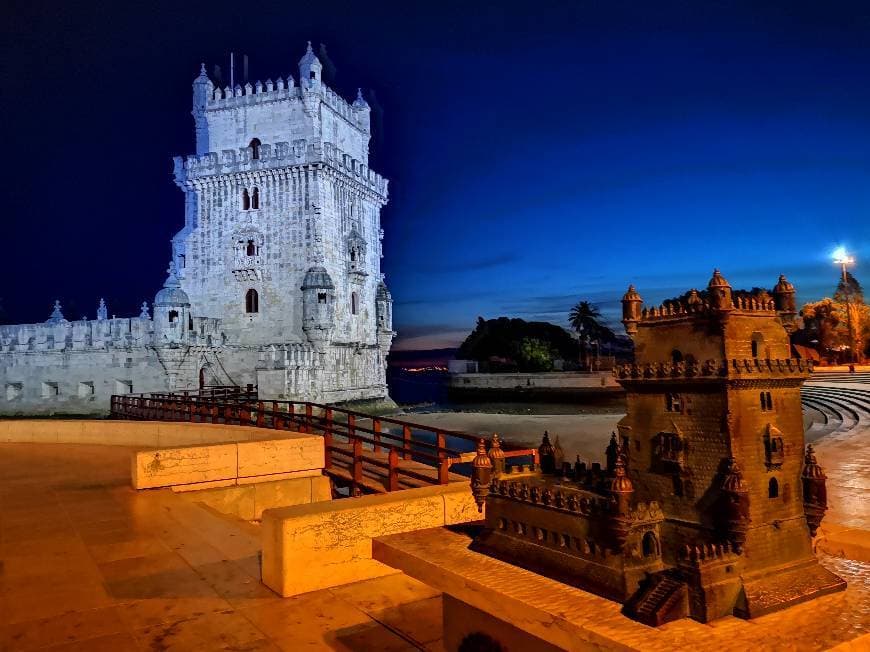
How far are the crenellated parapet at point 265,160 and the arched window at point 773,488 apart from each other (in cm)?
3468

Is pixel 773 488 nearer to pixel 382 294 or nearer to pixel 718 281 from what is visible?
pixel 718 281

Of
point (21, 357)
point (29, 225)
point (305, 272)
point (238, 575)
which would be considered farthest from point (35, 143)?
point (238, 575)

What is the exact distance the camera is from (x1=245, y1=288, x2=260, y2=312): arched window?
3647 centimetres

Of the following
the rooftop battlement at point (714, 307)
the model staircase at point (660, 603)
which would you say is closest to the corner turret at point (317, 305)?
the rooftop battlement at point (714, 307)

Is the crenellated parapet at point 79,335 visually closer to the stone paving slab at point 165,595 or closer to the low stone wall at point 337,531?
the stone paving slab at point 165,595

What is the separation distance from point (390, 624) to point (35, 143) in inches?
2770

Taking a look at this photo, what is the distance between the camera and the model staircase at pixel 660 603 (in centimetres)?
242

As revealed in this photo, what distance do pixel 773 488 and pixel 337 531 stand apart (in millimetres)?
3436

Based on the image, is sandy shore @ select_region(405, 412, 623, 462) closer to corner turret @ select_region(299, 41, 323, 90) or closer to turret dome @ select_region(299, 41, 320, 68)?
corner turret @ select_region(299, 41, 323, 90)

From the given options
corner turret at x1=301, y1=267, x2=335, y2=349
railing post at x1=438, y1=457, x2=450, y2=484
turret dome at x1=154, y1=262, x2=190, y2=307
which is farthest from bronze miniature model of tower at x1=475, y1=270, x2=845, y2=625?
turret dome at x1=154, y1=262, x2=190, y2=307

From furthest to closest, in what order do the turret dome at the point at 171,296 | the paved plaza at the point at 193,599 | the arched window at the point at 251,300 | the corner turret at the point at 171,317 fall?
the arched window at the point at 251,300 < the turret dome at the point at 171,296 < the corner turret at the point at 171,317 < the paved plaza at the point at 193,599

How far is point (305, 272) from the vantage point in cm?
3525

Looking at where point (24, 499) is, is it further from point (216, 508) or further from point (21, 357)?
point (21, 357)

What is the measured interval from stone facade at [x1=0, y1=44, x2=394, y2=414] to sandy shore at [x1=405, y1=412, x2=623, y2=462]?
24.5ft
